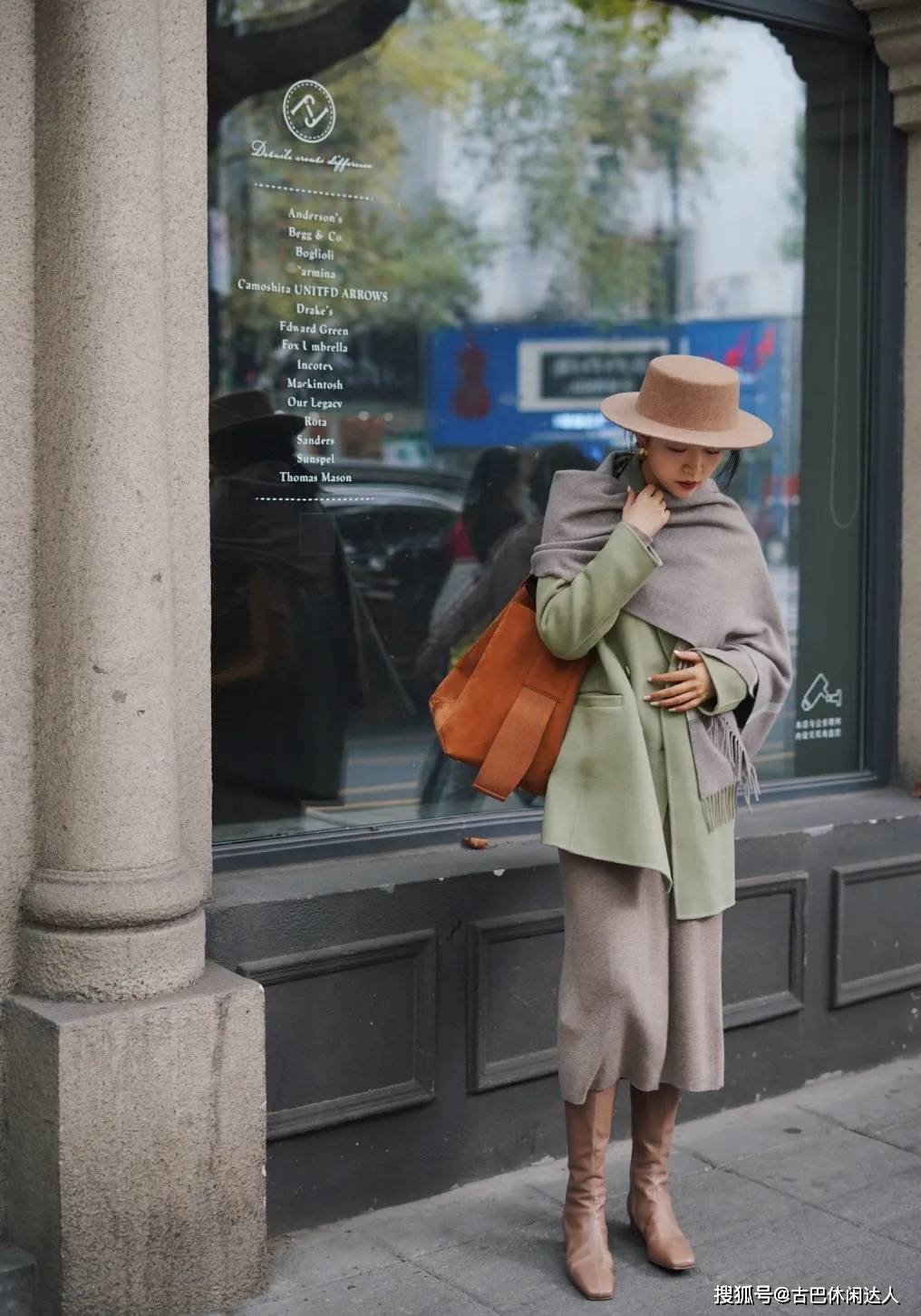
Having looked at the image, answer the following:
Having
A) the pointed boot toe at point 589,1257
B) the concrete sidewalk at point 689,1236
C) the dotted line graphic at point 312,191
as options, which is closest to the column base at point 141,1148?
the concrete sidewalk at point 689,1236

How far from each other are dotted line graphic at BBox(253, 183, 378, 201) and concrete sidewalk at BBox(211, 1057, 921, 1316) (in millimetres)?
2757

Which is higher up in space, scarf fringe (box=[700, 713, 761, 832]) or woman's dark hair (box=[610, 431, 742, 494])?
woman's dark hair (box=[610, 431, 742, 494])

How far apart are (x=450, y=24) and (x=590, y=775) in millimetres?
2710

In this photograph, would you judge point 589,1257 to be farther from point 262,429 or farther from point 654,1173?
point 262,429

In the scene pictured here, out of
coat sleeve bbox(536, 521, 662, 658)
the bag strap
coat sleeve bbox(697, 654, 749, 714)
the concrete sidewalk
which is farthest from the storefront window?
coat sleeve bbox(697, 654, 749, 714)

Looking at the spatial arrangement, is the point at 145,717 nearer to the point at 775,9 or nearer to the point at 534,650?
the point at 534,650

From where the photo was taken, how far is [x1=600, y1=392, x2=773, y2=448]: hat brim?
3674mm

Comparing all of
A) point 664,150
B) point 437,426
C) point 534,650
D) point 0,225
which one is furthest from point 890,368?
point 0,225

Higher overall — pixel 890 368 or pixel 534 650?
pixel 890 368

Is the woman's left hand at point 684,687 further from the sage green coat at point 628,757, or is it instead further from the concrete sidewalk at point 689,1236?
the concrete sidewalk at point 689,1236

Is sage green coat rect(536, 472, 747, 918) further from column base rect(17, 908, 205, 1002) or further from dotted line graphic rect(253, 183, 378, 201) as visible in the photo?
dotted line graphic rect(253, 183, 378, 201)

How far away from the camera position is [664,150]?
19.3ft

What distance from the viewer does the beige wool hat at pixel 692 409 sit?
3.68 metres

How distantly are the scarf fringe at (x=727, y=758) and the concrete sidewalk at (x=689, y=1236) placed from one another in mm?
1099
